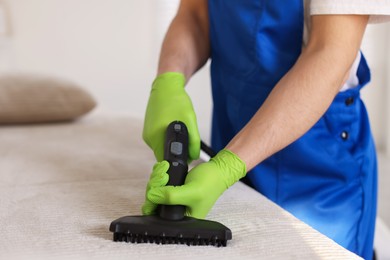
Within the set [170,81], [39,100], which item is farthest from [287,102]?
[39,100]

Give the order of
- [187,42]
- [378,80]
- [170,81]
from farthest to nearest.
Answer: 1. [378,80]
2. [187,42]
3. [170,81]

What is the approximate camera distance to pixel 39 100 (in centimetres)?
197

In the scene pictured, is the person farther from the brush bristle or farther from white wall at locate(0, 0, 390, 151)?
white wall at locate(0, 0, 390, 151)

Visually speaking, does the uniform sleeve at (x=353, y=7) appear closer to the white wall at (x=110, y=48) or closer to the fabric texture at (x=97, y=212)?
the fabric texture at (x=97, y=212)

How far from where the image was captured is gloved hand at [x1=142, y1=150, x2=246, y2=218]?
842 mm

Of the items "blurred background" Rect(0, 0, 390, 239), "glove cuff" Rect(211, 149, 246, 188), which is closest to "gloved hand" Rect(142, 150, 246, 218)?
"glove cuff" Rect(211, 149, 246, 188)

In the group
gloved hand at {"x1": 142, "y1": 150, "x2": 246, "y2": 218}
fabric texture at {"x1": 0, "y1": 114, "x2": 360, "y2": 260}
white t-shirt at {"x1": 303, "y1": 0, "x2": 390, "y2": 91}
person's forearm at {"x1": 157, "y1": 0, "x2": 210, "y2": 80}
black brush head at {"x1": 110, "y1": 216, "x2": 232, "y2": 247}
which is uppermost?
white t-shirt at {"x1": 303, "y1": 0, "x2": 390, "y2": 91}

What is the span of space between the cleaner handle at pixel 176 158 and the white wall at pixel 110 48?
2300 millimetres

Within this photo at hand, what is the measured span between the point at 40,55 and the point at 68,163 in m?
2.18

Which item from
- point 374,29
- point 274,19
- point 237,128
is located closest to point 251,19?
point 274,19

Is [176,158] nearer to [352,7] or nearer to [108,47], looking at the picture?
[352,7]

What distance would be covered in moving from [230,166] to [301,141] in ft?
1.00

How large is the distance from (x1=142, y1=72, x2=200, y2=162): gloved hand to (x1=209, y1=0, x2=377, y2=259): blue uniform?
0.16m

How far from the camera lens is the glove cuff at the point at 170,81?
1.19 m
